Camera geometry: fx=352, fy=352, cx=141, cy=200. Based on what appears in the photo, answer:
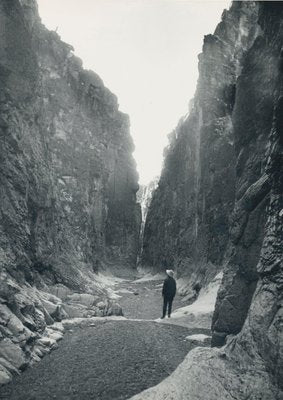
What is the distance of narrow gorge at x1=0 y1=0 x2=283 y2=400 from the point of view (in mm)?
7000

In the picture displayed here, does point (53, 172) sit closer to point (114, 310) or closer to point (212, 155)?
point (212, 155)

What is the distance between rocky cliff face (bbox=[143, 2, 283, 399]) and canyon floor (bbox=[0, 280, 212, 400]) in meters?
0.93

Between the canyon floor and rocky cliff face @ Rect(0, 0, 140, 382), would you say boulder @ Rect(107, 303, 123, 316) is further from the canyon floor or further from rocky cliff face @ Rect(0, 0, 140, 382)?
rocky cliff face @ Rect(0, 0, 140, 382)

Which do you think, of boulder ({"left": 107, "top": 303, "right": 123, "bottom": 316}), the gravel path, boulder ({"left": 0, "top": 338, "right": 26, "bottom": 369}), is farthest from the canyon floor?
the gravel path

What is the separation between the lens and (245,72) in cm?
1395

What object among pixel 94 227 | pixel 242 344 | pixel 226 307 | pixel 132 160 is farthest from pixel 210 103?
pixel 132 160

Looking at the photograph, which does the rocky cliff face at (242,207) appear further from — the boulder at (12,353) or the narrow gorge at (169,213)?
the boulder at (12,353)

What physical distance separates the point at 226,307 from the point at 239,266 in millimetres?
1213

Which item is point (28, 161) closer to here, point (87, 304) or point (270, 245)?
point (87, 304)

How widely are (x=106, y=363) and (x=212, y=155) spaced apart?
A: 19.8 m

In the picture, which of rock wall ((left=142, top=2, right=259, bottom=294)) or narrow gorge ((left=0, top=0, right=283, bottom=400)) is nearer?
narrow gorge ((left=0, top=0, right=283, bottom=400))

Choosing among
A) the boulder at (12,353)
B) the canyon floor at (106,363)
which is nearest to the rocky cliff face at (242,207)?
the canyon floor at (106,363)

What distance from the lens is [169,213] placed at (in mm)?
43562

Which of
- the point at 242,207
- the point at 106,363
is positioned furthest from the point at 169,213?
the point at 106,363
